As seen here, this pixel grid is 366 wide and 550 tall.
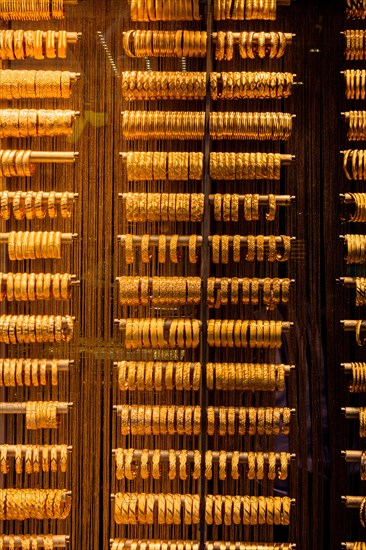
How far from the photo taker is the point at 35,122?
2027 mm

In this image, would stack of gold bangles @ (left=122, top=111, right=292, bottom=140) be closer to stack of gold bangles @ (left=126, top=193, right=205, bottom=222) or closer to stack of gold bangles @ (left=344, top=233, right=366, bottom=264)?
stack of gold bangles @ (left=126, top=193, right=205, bottom=222)

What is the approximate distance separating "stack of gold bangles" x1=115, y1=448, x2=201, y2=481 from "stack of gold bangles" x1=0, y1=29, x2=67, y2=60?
1.12 metres

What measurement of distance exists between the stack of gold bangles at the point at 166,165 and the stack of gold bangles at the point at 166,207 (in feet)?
0.18

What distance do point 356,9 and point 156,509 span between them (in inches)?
58.5

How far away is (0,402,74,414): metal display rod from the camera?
2006mm

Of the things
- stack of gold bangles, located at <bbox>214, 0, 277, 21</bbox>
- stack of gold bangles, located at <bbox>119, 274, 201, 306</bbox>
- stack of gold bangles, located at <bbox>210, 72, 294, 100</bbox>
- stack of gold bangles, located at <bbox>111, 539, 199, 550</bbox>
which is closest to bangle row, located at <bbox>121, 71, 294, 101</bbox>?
stack of gold bangles, located at <bbox>210, 72, 294, 100</bbox>

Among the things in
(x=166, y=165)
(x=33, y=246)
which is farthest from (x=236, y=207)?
(x=33, y=246)

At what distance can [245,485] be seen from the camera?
82.7 inches

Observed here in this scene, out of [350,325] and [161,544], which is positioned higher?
[350,325]

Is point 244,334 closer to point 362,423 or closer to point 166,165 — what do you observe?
point 362,423

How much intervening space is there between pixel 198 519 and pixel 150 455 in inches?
8.3

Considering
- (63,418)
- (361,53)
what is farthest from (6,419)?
(361,53)

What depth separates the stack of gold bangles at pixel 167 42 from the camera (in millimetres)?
2016

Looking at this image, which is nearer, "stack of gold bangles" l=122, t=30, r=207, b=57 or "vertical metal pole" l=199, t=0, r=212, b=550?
"vertical metal pole" l=199, t=0, r=212, b=550
